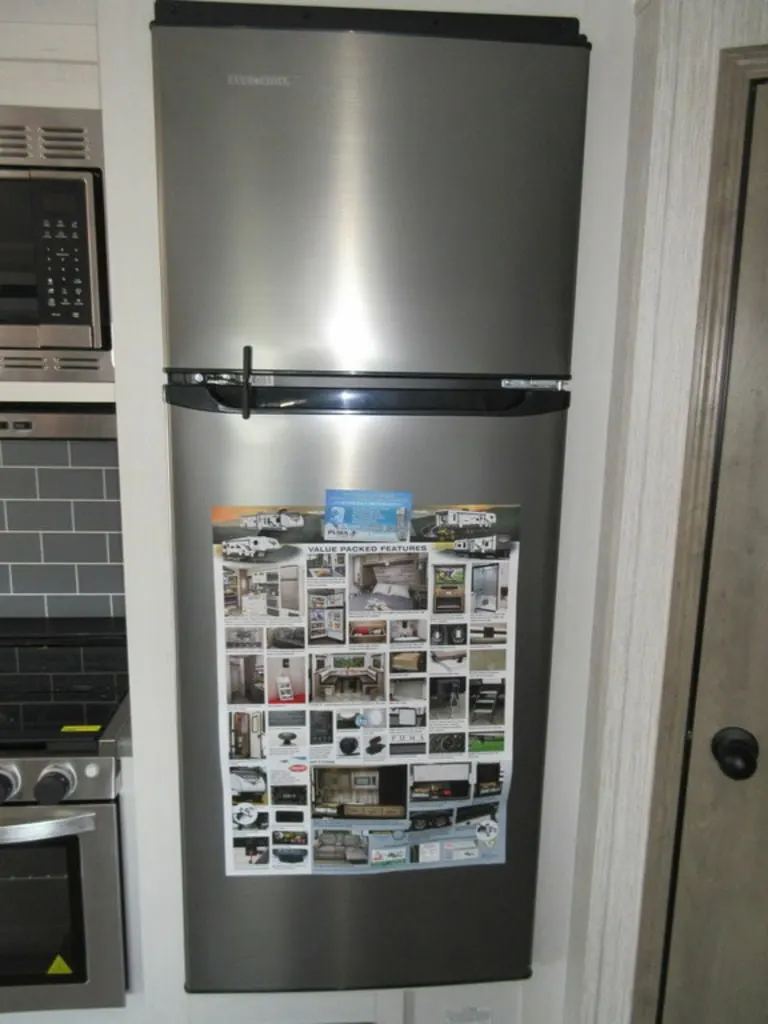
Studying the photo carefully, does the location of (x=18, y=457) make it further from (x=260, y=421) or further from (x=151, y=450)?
(x=260, y=421)

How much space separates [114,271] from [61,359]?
19 centimetres

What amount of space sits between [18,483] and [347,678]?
958 mm

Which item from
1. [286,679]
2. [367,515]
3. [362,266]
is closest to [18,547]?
[286,679]

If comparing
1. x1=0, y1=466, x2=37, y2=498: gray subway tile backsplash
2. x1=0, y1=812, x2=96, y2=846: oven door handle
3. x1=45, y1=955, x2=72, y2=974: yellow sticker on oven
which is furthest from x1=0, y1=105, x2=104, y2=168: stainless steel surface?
x1=45, y1=955, x2=72, y2=974: yellow sticker on oven

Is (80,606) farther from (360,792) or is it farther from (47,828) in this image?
(360,792)

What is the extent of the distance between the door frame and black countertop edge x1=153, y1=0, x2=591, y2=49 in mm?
223

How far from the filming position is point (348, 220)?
3.02 ft

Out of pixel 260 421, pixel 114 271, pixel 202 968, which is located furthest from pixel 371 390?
pixel 202 968

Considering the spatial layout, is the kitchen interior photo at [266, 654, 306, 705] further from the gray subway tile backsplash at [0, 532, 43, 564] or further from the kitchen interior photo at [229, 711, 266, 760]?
the gray subway tile backsplash at [0, 532, 43, 564]

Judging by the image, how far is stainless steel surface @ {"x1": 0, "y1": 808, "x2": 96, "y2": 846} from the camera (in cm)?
107

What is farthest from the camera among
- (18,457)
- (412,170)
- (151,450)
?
(18,457)

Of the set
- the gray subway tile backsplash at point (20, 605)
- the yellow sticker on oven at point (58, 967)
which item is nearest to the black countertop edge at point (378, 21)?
the gray subway tile backsplash at point (20, 605)

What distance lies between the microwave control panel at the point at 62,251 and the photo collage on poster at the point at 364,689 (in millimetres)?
414

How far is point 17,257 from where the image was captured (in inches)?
43.0
